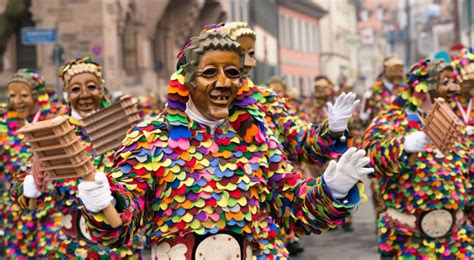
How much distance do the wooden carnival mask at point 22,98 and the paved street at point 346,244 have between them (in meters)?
4.17

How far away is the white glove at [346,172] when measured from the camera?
4.63 m

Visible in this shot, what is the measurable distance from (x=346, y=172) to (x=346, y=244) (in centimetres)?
863

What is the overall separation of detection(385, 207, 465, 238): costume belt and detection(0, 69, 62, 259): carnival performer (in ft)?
9.35

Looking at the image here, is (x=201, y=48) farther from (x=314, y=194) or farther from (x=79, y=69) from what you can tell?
(x=79, y=69)

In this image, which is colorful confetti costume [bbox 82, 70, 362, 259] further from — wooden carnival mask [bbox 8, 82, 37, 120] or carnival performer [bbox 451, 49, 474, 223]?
wooden carnival mask [bbox 8, 82, 37, 120]

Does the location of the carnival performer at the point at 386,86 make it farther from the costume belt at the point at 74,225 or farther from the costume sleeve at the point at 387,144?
the costume belt at the point at 74,225

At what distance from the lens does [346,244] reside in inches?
520

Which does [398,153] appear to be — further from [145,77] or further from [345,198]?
[145,77]

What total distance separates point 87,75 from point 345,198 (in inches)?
138

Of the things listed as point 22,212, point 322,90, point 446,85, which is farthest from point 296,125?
point 322,90

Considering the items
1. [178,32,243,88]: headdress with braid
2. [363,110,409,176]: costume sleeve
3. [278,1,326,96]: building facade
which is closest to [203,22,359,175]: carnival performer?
[363,110,409,176]: costume sleeve

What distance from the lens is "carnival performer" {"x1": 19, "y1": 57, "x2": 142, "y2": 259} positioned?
765 cm

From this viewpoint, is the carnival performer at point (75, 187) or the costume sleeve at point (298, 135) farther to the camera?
the carnival performer at point (75, 187)

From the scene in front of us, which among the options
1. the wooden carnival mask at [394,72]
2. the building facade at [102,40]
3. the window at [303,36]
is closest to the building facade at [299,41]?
the window at [303,36]
